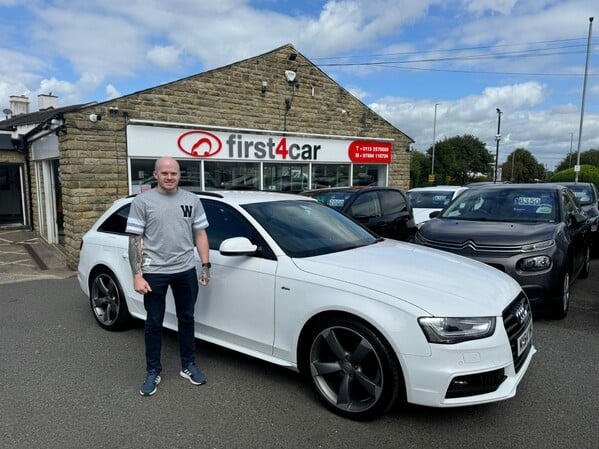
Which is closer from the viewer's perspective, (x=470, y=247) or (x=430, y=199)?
(x=470, y=247)

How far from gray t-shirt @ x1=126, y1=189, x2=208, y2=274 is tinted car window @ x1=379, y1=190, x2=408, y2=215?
4909mm

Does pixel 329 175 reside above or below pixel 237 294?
above

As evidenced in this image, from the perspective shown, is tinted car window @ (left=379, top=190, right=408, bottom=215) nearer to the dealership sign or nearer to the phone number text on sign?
the dealership sign

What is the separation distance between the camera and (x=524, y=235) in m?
5.12

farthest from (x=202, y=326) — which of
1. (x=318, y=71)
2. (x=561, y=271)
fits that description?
(x=318, y=71)

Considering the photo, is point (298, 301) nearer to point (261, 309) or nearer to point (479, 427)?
point (261, 309)

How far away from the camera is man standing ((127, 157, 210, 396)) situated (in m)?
3.25

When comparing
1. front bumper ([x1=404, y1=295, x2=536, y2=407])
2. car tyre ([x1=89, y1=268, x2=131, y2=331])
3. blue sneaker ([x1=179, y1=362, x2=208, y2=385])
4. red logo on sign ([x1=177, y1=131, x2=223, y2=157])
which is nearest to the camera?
front bumper ([x1=404, y1=295, x2=536, y2=407])

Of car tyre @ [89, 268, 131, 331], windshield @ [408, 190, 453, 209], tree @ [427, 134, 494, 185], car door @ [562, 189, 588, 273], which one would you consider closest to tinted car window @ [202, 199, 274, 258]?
car tyre @ [89, 268, 131, 331]

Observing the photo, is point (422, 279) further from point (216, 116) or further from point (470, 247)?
point (216, 116)

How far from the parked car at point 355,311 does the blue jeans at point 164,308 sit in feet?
0.87

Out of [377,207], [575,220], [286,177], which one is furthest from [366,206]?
[286,177]

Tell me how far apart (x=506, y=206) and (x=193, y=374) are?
15.9ft

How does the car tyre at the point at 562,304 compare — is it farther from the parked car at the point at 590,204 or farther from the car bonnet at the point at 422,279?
the parked car at the point at 590,204
